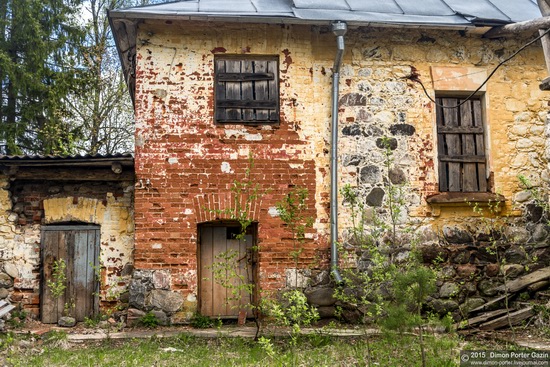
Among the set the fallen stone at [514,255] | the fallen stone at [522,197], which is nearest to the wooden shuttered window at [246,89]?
the fallen stone at [522,197]

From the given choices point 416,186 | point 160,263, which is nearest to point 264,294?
point 160,263

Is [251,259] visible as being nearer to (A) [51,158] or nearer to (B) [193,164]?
(B) [193,164]

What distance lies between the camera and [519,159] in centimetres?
818

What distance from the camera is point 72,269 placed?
8.01 meters

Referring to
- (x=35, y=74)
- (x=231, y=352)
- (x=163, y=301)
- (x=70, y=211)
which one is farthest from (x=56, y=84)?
(x=231, y=352)

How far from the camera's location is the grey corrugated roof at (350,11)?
7.58 meters

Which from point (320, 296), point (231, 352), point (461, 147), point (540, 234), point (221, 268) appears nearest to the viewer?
point (231, 352)

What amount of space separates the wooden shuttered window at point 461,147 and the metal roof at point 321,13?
1.24 meters

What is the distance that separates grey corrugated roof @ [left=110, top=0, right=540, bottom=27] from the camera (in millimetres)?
7578

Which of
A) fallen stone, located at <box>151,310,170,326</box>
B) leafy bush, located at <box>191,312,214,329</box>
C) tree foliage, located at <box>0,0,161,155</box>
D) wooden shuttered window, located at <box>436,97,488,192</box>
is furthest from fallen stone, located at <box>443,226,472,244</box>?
tree foliage, located at <box>0,0,161,155</box>

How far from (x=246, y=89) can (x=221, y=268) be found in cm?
261

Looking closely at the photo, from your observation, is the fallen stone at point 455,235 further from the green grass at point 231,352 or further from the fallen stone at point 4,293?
the fallen stone at point 4,293

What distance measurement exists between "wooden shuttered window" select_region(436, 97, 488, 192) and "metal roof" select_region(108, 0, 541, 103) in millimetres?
1241

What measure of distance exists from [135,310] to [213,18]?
415 centimetres
